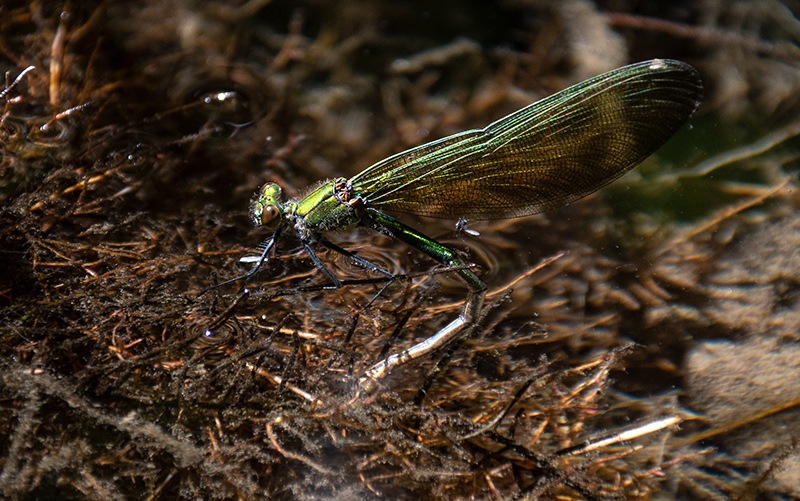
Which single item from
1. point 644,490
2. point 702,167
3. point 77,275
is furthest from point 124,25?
point 644,490

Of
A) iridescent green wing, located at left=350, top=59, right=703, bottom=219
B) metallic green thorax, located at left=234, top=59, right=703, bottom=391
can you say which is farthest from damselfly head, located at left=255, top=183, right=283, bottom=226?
iridescent green wing, located at left=350, top=59, right=703, bottom=219

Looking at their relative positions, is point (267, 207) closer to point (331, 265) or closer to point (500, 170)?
point (331, 265)

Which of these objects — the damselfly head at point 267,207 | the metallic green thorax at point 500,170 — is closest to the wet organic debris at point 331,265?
the metallic green thorax at point 500,170

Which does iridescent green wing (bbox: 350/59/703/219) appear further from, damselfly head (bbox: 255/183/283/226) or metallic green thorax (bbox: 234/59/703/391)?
damselfly head (bbox: 255/183/283/226)

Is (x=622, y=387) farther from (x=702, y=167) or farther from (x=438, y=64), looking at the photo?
(x=438, y=64)

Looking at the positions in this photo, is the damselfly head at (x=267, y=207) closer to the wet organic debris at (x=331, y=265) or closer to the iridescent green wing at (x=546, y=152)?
the wet organic debris at (x=331, y=265)

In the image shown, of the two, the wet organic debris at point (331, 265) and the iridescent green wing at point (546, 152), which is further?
the iridescent green wing at point (546, 152)
